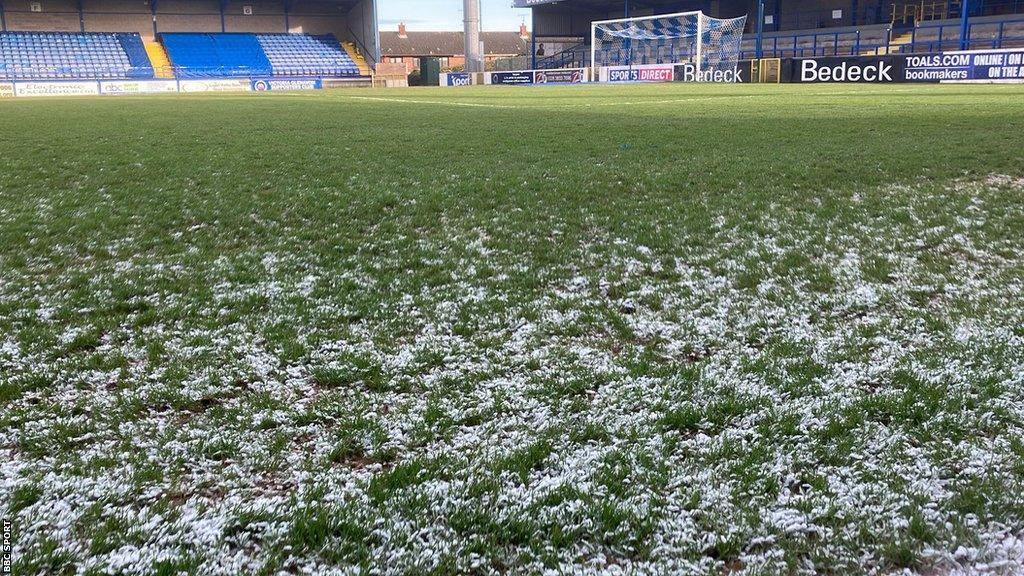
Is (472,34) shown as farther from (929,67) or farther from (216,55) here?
(929,67)

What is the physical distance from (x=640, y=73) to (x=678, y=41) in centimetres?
297

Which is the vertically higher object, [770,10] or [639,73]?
[770,10]

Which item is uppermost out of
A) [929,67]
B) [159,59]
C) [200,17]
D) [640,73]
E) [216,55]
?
[200,17]

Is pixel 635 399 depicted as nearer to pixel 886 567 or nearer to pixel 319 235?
pixel 886 567

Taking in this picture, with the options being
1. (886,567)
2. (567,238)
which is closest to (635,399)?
(886,567)

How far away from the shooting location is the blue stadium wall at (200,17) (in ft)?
155

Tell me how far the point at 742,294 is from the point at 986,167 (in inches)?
197

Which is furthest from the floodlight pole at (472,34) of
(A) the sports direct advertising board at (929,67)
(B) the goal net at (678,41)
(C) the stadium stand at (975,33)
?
(C) the stadium stand at (975,33)

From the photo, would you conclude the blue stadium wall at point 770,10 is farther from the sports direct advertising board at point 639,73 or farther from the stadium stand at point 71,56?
the stadium stand at point 71,56

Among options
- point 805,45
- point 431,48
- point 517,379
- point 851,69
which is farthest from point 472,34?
point 517,379

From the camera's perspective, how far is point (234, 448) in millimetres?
2438

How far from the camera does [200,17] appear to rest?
51.3 m

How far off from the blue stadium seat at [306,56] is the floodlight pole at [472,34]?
24.1 feet

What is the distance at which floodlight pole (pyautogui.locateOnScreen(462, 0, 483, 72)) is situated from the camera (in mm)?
50156
